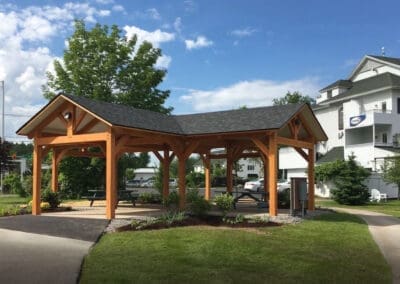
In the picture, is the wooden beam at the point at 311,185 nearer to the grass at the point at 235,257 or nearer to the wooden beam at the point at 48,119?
the grass at the point at 235,257

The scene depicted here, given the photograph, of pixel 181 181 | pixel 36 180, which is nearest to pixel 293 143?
pixel 181 181

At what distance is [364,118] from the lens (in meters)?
40.5

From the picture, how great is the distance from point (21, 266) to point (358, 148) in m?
35.8

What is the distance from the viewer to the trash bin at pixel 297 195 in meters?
17.5

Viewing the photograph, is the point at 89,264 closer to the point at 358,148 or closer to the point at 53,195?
the point at 53,195

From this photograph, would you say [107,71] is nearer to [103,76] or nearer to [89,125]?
[103,76]

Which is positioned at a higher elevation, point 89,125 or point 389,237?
point 89,125

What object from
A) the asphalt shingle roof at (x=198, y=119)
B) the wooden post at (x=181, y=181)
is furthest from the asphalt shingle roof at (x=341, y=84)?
the wooden post at (x=181, y=181)

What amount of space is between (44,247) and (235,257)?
14.6ft

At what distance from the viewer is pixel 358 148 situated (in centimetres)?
4125

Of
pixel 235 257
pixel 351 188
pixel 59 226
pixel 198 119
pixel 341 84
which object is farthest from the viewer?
pixel 341 84

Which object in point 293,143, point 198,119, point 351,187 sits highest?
point 198,119

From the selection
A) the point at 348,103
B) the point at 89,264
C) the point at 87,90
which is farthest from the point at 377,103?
the point at 89,264

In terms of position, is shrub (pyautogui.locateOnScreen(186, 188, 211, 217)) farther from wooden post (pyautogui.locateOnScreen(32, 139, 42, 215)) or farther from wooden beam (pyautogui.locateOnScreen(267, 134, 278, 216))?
wooden post (pyautogui.locateOnScreen(32, 139, 42, 215))
